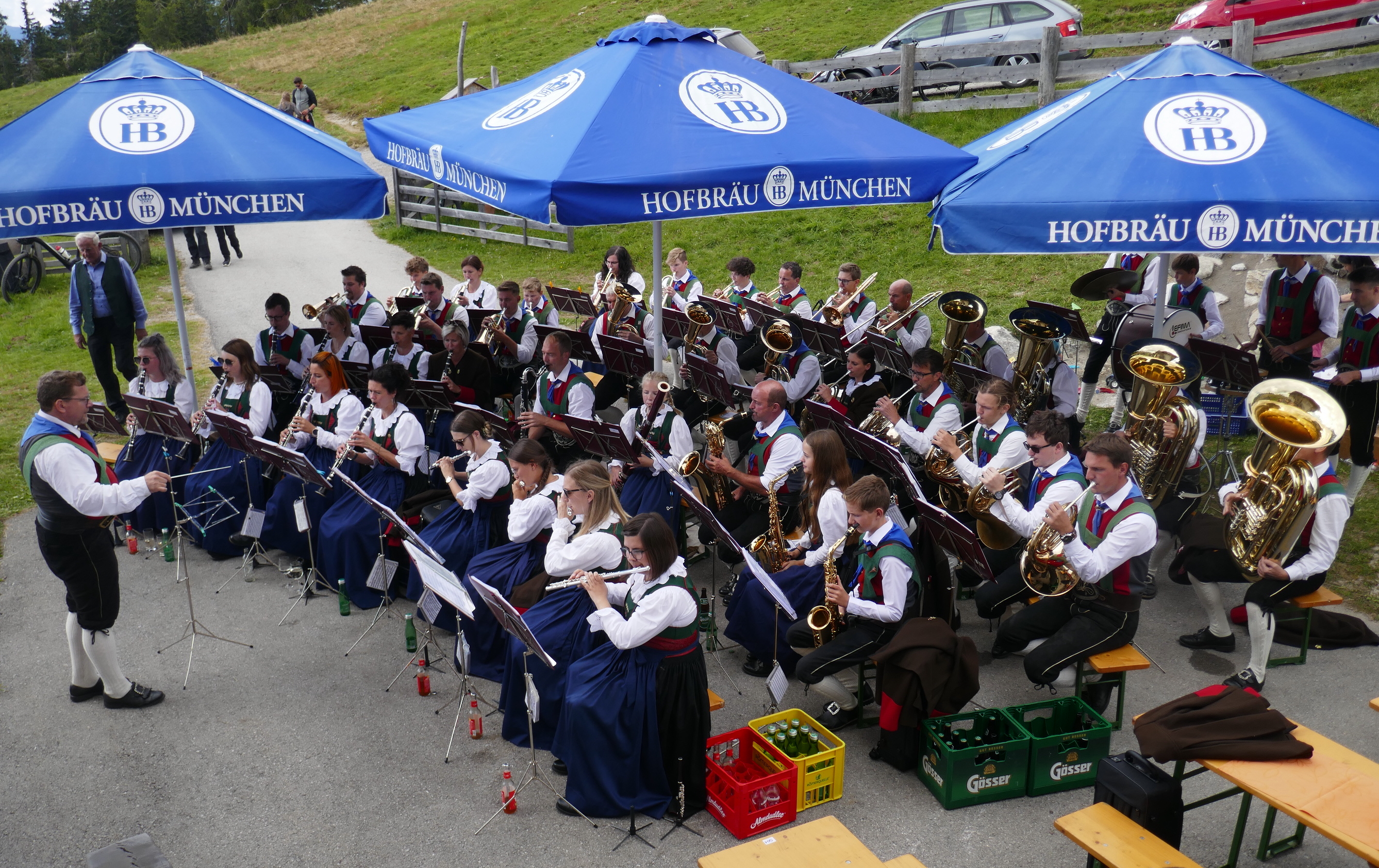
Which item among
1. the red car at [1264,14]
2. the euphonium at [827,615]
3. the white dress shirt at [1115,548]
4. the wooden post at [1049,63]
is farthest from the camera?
the wooden post at [1049,63]

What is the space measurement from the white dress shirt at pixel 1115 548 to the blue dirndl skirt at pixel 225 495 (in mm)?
6249

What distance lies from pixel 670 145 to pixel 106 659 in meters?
4.61

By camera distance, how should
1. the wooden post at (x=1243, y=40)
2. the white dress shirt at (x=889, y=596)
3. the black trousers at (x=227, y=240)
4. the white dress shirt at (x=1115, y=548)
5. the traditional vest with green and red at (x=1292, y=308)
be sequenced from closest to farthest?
the white dress shirt at (x=889, y=596) → the white dress shirt at (x=1115, y=548) → the traditional vest with green and red at (x=1292, y=308) → the wooden post at (x=1243, y=40) → the black trousers at (x=227, y=240)

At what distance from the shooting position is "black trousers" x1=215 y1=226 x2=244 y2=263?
1805 cm

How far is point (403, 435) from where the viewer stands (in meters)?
7.70

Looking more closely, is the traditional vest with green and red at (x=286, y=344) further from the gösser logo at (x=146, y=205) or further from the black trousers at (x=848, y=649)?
the black trousers at (x=848, y=649)

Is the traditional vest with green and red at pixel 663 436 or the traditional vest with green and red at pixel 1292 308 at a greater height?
the traditional vest with green and red at pixel 1292 308

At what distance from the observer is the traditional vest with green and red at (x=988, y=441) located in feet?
22.8

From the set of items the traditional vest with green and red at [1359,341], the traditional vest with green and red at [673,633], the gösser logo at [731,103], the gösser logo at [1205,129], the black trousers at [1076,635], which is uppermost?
the gösser logo at [731,103]

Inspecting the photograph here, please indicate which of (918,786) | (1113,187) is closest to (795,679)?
(918,786)

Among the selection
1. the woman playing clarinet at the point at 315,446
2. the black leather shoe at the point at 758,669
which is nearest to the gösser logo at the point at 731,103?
the black leather shoe at the point at 758,669

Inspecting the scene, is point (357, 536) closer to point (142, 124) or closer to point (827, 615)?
point (142, 124)

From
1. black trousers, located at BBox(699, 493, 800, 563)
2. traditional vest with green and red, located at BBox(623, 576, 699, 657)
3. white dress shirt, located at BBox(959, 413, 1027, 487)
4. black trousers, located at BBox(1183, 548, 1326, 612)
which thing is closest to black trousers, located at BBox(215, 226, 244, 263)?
black trousers, located at BBox(699, 493, 800, 563)

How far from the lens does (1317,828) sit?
13.4 feet
